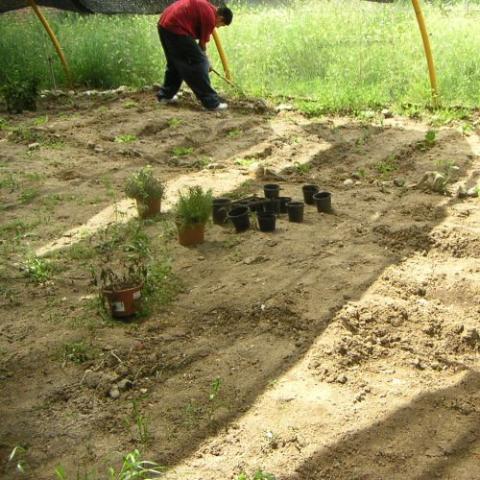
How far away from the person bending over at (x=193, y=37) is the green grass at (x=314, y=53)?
92cm

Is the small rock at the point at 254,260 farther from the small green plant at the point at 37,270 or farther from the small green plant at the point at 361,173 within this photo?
the small green plant at the point at 361,173

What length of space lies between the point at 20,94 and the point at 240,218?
5.75 metres

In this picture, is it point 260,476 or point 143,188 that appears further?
point 143,188

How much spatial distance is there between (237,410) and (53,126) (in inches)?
256

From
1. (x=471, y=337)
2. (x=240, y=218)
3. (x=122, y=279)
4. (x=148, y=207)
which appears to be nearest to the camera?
(x=471, y=337)

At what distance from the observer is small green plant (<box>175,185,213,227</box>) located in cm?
516

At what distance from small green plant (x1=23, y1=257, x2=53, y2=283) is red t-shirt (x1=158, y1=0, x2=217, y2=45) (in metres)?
5.09

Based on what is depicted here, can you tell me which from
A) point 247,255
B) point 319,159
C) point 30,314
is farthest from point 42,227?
point 319,159

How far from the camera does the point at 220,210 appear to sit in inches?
223

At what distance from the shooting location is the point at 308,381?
362cm

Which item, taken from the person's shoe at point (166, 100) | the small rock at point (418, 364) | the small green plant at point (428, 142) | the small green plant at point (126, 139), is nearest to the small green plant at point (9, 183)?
the small green plant at point (126, 139)

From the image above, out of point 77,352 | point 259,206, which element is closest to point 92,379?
point 77,352

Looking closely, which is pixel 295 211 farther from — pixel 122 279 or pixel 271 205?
pixel 122 279

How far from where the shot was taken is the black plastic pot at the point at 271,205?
562cm
